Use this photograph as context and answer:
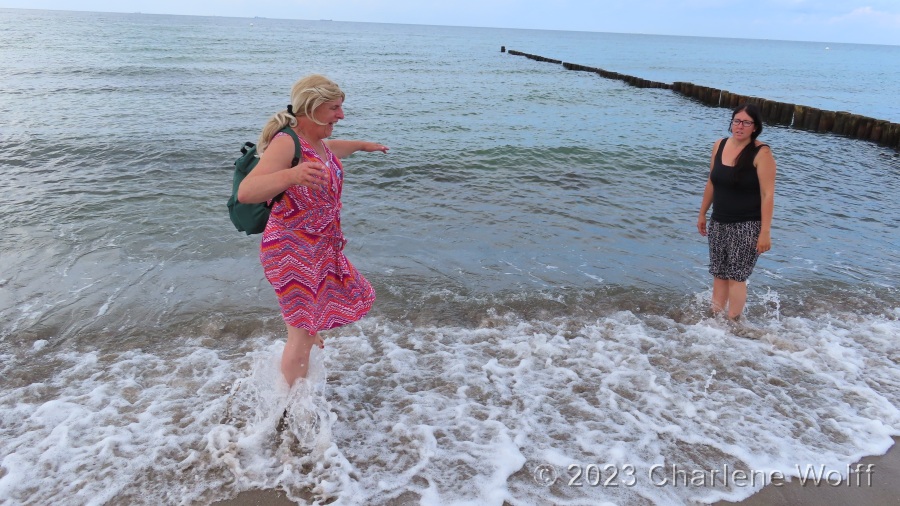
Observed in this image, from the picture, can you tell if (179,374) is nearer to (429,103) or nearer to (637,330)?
(637,330)

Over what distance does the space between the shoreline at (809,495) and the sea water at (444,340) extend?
0.08 m

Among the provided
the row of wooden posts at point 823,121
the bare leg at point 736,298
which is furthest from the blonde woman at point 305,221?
the row of wooden posts at point 823,121

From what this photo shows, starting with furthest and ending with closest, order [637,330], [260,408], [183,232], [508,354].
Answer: [183,232] → [637,330] → [508,354] → [260,408]

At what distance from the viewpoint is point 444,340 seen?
5.24m

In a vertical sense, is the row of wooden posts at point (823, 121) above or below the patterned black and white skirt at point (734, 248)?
above

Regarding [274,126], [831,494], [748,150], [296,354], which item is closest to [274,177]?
[274,126]

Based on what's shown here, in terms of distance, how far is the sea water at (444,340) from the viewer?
347 cm

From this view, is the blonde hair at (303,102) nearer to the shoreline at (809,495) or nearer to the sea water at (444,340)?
the sea water at (444,340)

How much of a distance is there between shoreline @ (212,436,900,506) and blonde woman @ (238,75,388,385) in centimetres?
74

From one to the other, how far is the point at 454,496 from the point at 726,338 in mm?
3472

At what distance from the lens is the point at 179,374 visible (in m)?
4.47

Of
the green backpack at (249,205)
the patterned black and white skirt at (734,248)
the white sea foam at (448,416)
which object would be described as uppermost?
the green backpack at (249,205)

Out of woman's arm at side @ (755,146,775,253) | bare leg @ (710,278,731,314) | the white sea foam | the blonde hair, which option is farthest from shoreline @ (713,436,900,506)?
the blonde hair

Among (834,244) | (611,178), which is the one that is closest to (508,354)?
Result: (834,244)
